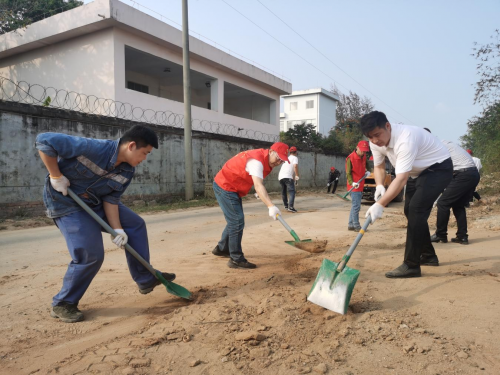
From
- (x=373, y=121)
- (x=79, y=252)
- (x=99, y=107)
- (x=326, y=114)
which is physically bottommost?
(x=79, y=252)

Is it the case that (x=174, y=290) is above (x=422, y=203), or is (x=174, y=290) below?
below

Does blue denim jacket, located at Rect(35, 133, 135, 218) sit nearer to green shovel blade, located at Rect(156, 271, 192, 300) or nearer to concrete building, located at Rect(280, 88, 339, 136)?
green shovel blade, located at Rect(156, 271, 192, 300)

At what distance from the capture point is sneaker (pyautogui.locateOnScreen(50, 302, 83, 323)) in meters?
2.88

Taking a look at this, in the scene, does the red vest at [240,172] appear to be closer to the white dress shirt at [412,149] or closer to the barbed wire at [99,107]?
the white dress shirt at [412,149]

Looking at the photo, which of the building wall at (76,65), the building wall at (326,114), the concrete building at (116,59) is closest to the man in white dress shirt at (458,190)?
the concrete building at (116,59)

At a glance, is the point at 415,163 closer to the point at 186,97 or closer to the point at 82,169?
the point at 82,169

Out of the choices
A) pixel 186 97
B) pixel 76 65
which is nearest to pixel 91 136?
pixel 186 97

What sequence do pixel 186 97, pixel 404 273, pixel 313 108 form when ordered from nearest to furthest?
pixel 404 273
pixel 186 97
pixel 313 108

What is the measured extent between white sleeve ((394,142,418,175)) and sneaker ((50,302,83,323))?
117 inches

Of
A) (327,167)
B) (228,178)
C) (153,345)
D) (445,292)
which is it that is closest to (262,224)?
(228,178)

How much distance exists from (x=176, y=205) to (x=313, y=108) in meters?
33.5

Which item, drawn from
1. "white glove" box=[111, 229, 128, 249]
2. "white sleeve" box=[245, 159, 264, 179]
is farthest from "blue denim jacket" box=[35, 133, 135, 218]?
"white sleeve" box=[245, 159, 264, 179]

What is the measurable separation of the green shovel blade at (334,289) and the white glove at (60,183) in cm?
206

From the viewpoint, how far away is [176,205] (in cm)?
1129
